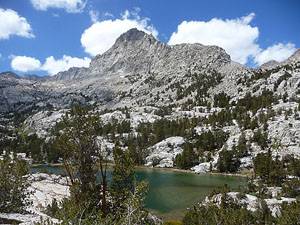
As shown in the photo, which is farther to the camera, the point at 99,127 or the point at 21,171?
the point at 21,171

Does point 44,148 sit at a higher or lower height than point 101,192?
higher

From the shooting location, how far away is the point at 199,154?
528 feet

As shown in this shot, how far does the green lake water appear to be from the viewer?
247 feet

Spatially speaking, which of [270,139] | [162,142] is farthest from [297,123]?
[162,142]

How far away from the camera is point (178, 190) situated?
323 ft

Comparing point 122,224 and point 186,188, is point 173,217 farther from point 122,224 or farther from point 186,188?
point 122,224

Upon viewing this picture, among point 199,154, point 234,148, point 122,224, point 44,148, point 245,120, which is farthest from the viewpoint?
point 44,148

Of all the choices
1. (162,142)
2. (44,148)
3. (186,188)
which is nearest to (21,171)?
(186,188)

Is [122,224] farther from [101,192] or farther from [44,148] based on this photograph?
[44,148]

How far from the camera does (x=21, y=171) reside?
40.0m

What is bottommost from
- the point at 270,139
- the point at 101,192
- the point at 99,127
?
the point at 101,192

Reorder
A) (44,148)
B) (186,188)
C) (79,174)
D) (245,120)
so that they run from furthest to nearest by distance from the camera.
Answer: (44,148) < (245,120) < (186,188) < (79,174)

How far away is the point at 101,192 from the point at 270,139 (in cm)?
13069

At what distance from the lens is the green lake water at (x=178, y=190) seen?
75406 mm
